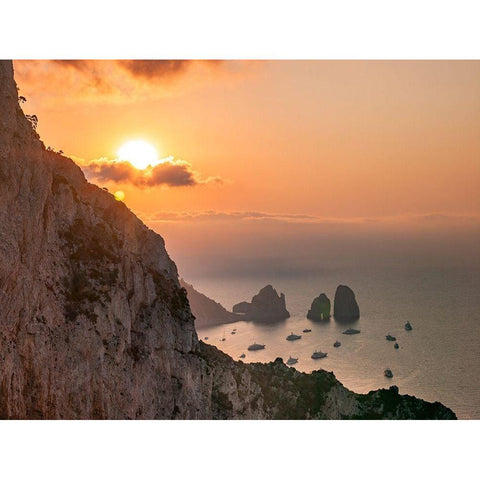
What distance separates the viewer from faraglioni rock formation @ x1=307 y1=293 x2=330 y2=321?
15.2 metres

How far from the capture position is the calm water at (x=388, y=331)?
1352cm

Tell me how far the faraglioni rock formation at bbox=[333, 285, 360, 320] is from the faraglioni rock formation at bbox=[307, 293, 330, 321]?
0.27 meters

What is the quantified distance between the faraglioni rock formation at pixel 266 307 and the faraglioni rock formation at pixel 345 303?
4.88 feet

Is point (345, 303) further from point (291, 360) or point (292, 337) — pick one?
point (292, 337)

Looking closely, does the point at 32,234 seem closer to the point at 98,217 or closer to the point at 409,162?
the point at 98,217

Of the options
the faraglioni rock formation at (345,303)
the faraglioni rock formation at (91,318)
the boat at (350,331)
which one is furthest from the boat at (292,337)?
the faraglioni rock formation at (91,318)

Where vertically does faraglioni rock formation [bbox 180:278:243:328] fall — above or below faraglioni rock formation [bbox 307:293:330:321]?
below

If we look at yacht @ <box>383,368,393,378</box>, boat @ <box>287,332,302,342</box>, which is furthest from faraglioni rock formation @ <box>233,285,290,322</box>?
yacht @ <box>383,368,393,378</box>

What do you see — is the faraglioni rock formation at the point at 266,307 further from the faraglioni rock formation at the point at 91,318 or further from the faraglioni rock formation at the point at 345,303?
the faraglioni rock formation at the point at 91,318

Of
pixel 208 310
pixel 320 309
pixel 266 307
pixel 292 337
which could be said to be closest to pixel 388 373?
pixel 320 309

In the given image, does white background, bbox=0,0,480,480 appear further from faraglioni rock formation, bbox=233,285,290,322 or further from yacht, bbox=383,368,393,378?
yacht, bbox=383,368,393,378

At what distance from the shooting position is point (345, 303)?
54.5ft

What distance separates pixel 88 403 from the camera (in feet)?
31.3
